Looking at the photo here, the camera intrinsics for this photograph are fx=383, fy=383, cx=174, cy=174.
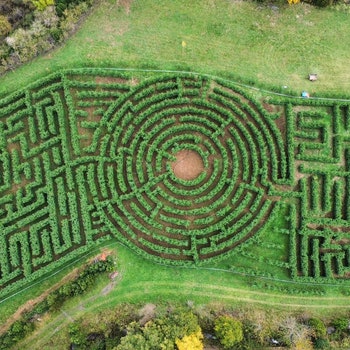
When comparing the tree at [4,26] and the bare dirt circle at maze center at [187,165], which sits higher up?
the tree at [4,26]

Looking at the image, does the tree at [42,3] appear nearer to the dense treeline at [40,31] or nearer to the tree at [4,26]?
the dense treeline at [40,31]

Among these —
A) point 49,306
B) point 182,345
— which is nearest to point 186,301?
point 182,345

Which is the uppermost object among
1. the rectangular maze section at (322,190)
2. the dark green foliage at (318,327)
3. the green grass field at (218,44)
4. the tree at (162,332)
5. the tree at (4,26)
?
the tree at (4,26)

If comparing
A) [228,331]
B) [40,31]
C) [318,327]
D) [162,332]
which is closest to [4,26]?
[40,31]

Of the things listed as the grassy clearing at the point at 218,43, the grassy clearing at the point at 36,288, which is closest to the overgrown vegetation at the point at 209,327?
the grassy clearing at the point at 36,288

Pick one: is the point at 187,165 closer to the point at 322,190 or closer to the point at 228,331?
the point at 322,190

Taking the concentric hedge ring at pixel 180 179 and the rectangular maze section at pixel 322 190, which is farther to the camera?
the concentric hedge ring at pixel 180 179

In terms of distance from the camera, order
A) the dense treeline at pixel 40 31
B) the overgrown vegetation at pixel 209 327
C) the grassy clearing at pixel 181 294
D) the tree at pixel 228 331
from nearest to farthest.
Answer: the tree at pixel 228 331 < the overgrown vegetation at pixel 209 327 < the grassy clearing at pixel 181 294 < the dense treeline at pixel 40 31

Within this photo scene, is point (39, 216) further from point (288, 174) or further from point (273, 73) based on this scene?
point (273, 73)
